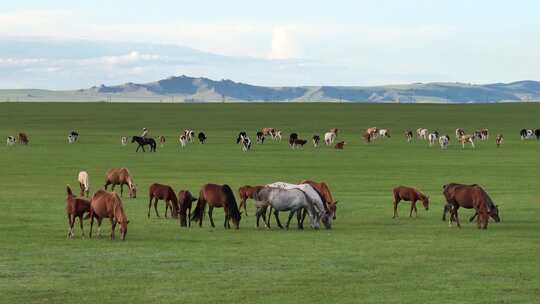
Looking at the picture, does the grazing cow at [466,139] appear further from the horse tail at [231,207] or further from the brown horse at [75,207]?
the brown horse at [75,207]

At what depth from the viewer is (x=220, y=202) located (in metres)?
26.1

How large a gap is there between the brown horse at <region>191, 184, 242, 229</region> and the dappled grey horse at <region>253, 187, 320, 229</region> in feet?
2.23

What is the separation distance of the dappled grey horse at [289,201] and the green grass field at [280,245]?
0.50 metres

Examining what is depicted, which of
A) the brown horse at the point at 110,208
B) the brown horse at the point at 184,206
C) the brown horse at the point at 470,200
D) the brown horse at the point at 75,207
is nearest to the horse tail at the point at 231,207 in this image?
the brown horse at the point at 184,206

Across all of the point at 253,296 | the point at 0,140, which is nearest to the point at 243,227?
the point at 253,296

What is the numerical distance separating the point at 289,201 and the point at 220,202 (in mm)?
1765

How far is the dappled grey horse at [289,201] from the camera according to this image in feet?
84.7

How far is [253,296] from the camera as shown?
1602 cm

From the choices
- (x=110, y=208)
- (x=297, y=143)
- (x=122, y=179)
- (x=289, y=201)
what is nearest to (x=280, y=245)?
(x=289, y=201)

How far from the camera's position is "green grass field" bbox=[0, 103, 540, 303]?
16.5 metres

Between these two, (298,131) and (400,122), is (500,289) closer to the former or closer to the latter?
(298,131)

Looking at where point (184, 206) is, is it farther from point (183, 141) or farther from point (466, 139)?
point (466, 139)

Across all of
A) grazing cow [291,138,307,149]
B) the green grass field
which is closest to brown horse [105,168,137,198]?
the green grass field

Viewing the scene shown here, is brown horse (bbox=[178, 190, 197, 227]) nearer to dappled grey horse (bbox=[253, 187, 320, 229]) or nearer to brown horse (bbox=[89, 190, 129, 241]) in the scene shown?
dappled grey horse (bbox=[253, 187, 320, 229])
